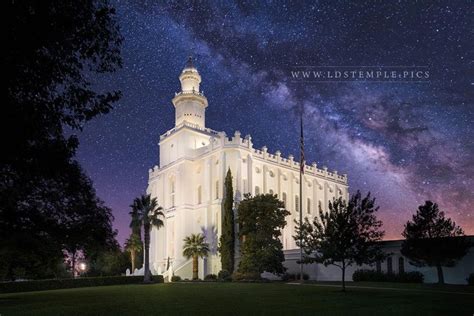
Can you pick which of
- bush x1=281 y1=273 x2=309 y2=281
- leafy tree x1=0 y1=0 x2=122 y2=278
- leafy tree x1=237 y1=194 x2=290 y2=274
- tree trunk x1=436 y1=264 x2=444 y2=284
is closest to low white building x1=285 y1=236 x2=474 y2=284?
bush x1=281 y1=273 x2=309 y2=281

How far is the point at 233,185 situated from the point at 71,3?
5195 cm

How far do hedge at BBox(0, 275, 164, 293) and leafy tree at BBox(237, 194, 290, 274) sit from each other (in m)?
11.1

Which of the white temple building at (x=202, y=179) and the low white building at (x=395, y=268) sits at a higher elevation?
the white temple building at (x=202, y=179)

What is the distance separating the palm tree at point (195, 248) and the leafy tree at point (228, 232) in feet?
12.0

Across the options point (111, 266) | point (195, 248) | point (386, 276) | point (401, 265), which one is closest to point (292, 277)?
point (195, 248)

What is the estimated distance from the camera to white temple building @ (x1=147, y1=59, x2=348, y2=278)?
62.6m

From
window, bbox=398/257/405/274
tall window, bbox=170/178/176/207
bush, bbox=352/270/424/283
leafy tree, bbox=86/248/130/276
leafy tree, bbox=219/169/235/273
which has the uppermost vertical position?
tall window, bbox=170/178/176/207

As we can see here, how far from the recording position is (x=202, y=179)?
67.1 metres

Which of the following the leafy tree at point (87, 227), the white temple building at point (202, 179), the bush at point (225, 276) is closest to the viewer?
the leafy tree at point (87, 227)

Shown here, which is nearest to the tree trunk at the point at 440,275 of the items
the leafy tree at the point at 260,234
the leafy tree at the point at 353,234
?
the leafy tree at the point at 353,234

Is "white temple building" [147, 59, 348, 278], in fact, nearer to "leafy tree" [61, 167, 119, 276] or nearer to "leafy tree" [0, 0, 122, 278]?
"leafy tree" [61, 167, 119, 276]

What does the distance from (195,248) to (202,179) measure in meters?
11.8

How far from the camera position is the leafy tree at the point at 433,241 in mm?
35750

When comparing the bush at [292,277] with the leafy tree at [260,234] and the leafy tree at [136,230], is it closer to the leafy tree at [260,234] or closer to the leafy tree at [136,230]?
the leafy tree at [260,234]
